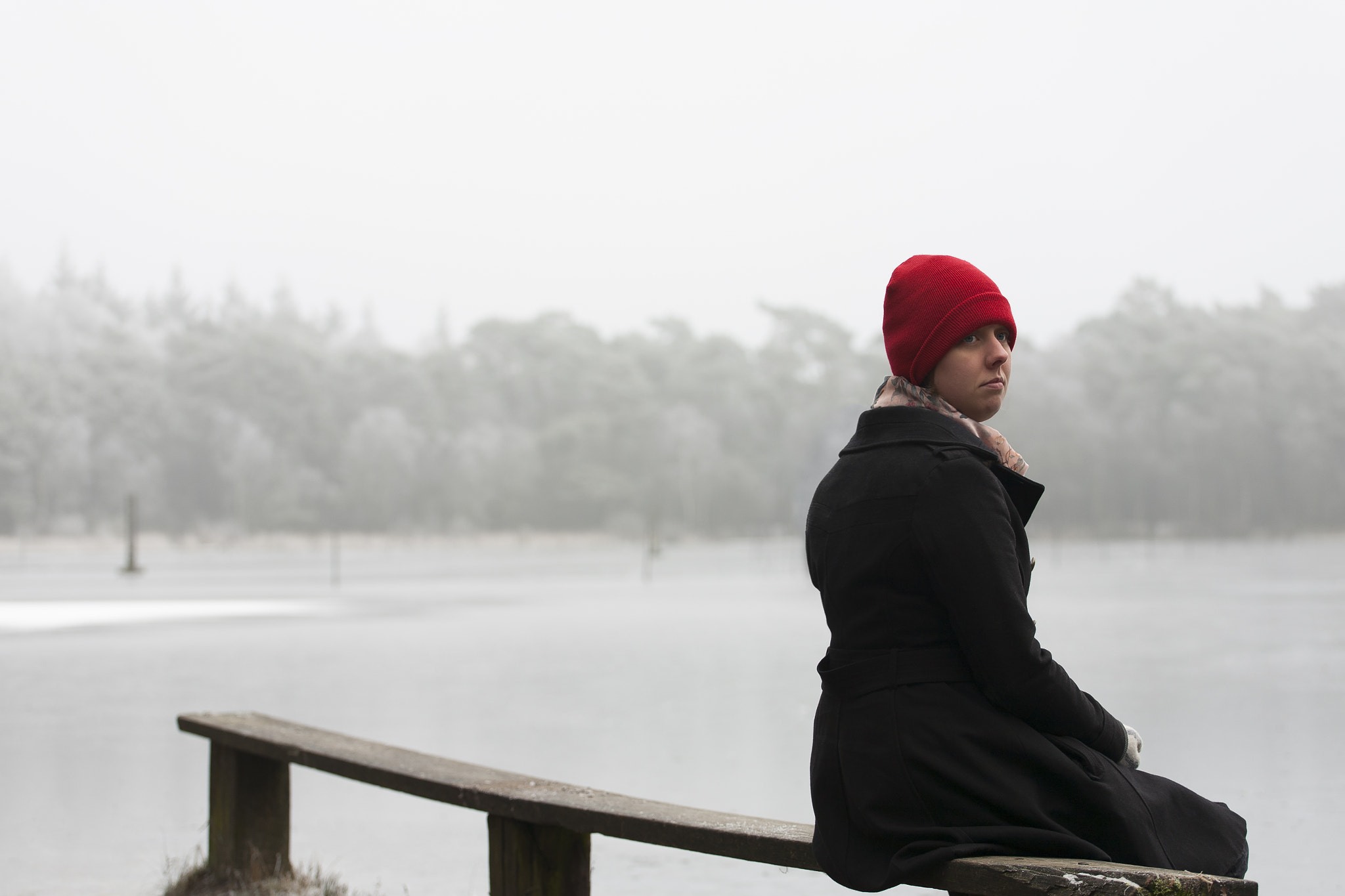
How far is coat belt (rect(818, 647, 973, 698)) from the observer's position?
1396 mm

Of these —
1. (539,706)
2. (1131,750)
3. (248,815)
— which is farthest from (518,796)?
(539,706)

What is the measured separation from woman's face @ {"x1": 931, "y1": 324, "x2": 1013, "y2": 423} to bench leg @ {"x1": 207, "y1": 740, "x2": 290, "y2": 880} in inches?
77.4

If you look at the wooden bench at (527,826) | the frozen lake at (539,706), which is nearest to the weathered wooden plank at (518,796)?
the wooden bench at (527,826)

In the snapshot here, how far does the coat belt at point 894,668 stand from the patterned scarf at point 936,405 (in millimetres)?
230

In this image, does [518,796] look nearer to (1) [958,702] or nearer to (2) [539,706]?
(1) [958,702]

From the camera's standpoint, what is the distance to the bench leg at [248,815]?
2896mm

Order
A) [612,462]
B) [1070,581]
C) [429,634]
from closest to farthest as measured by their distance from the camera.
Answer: [429,634], [1070,581], [612,462]

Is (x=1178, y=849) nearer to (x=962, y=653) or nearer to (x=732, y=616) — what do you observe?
(x=962, y=653)

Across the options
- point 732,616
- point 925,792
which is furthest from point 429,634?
point 925,792

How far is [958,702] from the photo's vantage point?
138 centimetres

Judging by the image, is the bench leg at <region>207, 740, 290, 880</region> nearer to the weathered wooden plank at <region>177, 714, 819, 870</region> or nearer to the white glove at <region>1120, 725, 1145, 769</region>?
the weathered wooden plank at <region>177, 714, 819, 870</region>

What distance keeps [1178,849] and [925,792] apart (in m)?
0.28

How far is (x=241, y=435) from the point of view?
72.6m

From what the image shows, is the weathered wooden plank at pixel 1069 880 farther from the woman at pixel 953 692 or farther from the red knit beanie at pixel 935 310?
the red knit beanie at pixel 935 310
